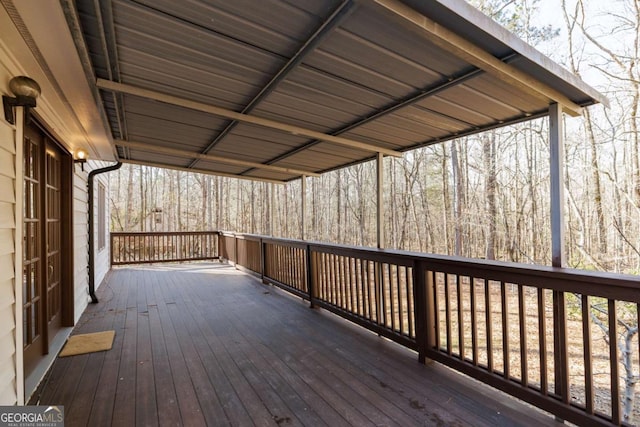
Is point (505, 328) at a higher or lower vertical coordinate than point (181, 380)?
higher

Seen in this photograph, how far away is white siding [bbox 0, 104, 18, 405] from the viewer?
1831 millimetres

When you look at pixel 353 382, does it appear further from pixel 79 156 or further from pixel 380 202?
pixel 79 156

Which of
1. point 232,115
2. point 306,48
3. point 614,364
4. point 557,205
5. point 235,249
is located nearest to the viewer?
point 614,364

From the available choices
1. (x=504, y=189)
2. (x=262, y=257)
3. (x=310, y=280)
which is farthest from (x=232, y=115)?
(x=504, y=189)

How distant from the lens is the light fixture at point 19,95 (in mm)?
1889

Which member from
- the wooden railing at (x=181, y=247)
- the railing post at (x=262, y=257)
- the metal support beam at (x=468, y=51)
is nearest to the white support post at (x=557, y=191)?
the metal support beam at (x=468, y=51)

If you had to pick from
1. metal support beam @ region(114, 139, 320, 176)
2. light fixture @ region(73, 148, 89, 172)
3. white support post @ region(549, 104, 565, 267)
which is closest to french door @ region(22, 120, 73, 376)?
light fixture @ region(73, 148, 89, 172)

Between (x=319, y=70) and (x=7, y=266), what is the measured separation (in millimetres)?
2472

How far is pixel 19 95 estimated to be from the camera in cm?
194

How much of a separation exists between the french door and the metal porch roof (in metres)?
0.81

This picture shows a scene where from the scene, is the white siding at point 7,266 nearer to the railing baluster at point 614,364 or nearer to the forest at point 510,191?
the railing baluster at point 614,364

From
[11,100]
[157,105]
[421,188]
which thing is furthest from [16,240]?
[421,188]

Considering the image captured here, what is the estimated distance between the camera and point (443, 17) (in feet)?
5.75

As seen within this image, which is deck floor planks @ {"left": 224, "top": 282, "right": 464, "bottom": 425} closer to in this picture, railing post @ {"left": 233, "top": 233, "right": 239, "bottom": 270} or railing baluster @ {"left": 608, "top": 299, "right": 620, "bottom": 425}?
railing baluster @ {"left": 608, "top": 299, "right": 620, "bottom": 425}
